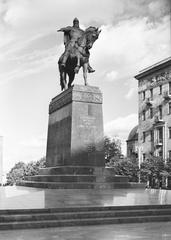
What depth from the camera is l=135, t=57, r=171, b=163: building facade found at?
58.8 metres

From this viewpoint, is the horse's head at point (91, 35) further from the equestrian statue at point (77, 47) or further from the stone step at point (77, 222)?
the stone step at point (77, 222)

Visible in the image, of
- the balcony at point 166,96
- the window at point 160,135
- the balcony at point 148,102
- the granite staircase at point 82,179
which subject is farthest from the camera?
the balcony at point 148,102

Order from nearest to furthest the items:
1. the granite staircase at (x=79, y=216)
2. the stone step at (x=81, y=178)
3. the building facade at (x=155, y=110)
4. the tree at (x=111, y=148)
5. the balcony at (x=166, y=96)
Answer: the granite staircase at (x=79, y=216)
the stone step at (x=81, y=178)
the balcony at (x=166, y=96)
the building facade at (x=155, y=110)
the tree at (x=111, y=148)

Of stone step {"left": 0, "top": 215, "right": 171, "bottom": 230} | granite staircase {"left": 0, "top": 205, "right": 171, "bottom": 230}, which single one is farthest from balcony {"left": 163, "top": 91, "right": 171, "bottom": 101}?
stone step {"left": 0, "top": 215, "right": 171, "bottom": 230}

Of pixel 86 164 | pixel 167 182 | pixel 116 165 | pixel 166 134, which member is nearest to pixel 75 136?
pixel 86 164

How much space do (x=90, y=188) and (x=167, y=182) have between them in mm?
39414

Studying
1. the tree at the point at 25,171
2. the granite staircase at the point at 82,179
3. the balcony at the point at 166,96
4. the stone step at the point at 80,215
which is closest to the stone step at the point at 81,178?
the granite staircase at the point at 82,179

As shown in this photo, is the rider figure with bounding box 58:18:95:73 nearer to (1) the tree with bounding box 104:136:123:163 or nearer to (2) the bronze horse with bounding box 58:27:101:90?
(2) the bronze horse with bounding box 58:27:101:90

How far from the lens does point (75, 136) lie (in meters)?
19.1

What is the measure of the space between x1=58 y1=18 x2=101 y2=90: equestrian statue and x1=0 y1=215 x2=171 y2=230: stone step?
1164 centimetres

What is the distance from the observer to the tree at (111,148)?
76.0m

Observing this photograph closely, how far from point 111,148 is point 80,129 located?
192 ft

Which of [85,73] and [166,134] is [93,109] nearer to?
[85,73]

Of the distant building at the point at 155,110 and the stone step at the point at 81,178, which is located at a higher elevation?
the distant building at the point at 155,110
